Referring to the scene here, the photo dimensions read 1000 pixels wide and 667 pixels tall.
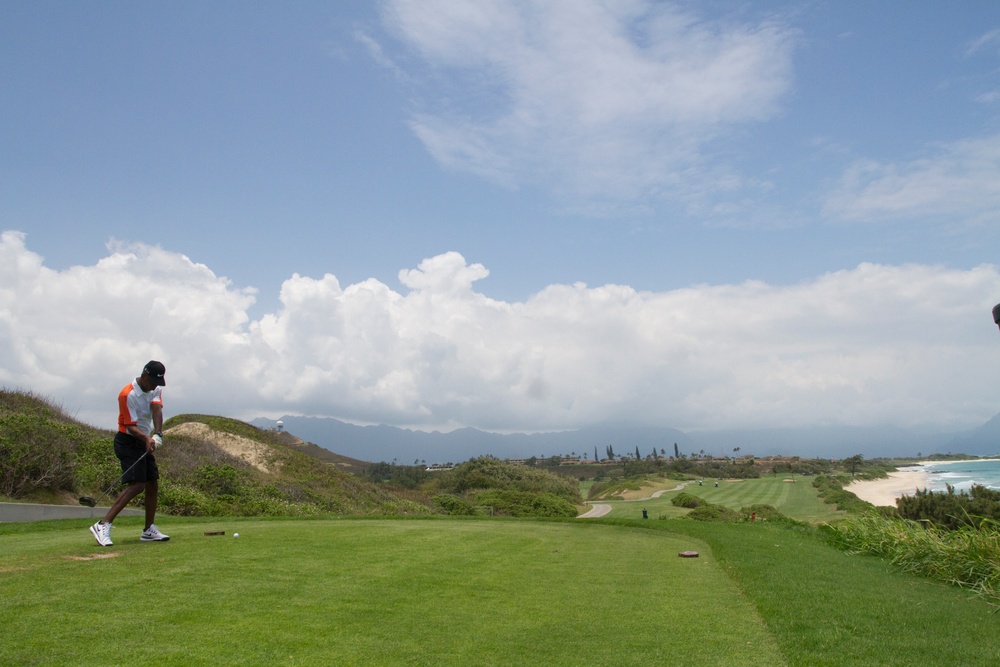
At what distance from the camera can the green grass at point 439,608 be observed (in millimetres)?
4352

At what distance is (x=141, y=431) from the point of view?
816cm

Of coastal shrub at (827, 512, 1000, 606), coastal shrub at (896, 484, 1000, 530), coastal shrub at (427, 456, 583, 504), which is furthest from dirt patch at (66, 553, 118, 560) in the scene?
coastal shrub at (427, 456, 583, 504)

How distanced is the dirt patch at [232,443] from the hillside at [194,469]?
54 mm

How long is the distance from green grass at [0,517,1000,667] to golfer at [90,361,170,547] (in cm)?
67

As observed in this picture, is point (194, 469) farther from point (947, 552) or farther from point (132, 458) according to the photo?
point (947, 552)

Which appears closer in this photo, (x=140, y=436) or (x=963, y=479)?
(x=140, y=436)

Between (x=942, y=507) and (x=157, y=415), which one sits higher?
(x=157, y=415)

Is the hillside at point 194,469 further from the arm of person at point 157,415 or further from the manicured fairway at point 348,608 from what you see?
the arm of person at point 157,415

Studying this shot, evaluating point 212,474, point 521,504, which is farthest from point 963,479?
point 212,474

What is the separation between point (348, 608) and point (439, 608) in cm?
78

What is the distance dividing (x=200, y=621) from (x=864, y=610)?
616 cm

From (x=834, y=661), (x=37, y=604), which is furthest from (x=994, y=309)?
(x=37, y=604)

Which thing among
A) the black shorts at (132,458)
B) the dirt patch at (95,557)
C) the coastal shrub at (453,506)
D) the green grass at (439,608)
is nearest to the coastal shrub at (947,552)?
the green grass at (439,608)

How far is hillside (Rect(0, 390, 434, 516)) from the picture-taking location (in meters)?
16.7
